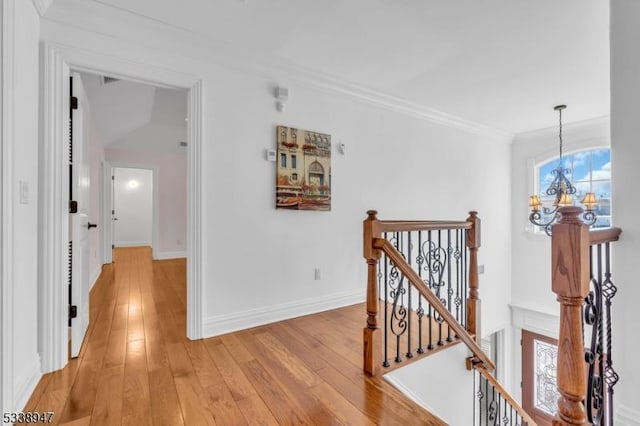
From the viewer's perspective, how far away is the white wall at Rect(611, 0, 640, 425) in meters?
1.53

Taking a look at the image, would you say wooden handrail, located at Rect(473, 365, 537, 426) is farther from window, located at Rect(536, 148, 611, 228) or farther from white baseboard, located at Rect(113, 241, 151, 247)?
white baseboard, located at Rect(113, 241, 151, 247)

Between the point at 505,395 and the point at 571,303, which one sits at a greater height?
the point at 571,303

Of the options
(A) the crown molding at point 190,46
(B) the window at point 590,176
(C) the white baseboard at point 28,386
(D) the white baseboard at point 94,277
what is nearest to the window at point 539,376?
(B) the window at point 590,176

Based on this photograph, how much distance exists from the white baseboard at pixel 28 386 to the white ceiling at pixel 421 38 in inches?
87.6

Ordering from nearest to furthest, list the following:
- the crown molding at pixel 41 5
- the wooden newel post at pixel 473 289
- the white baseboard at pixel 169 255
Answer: the crown molding at pixel 41 5, the wooden newel post at pixel 473 289, the white baseboard at pixel 169 255

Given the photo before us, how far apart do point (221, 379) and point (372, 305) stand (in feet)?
3.54

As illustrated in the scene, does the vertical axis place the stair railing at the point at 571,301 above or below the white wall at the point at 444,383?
above

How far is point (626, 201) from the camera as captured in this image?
1563mm

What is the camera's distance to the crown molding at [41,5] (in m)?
1.79

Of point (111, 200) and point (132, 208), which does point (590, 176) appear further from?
point (132, 208)

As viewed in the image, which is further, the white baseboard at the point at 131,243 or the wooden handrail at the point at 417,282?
the white baseboard at the point at 131,243

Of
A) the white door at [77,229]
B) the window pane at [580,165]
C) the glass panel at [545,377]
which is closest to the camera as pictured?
the white door at [77,229]

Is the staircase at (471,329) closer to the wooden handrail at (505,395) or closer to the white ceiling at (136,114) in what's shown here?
the wooden handrail at (505,395)

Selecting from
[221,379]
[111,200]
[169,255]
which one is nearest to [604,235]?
[221,379]
